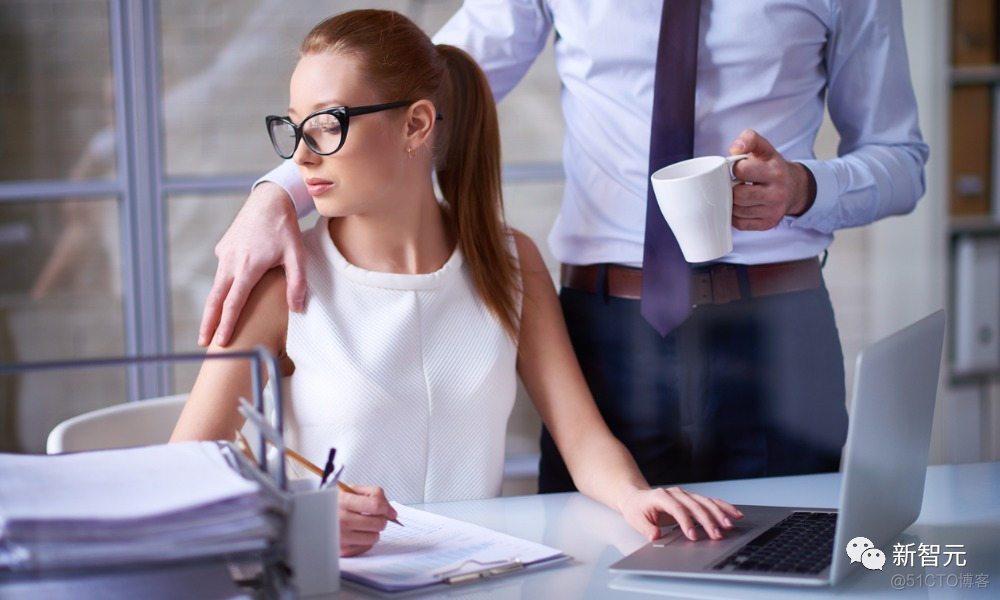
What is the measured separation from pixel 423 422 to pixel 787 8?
2.79ft

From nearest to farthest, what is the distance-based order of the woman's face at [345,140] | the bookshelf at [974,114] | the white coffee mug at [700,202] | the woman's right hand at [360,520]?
1. the woman's right hand at [360,520]
2. the white coffee mug at [700,202]
3. the woman's face at [345,140]
4. the bookshelf at [974,114]

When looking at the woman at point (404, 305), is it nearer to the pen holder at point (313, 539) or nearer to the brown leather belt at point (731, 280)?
the brown leather belt at point (731, 280)

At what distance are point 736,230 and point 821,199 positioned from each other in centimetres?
14

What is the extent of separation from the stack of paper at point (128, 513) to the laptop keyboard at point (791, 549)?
46 cm

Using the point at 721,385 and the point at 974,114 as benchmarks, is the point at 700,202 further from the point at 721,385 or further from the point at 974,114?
the point at 974,114

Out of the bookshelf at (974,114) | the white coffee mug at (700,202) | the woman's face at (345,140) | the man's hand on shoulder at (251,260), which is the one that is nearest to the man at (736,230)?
the white coffee mug at (700,202)

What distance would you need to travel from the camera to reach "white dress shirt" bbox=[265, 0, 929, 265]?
5.07 feet

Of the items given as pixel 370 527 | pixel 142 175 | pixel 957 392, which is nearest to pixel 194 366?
pixel 142 175

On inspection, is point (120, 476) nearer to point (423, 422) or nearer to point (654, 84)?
point (423, 422)

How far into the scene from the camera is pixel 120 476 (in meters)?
0.81

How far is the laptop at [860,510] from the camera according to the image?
886 millimetres

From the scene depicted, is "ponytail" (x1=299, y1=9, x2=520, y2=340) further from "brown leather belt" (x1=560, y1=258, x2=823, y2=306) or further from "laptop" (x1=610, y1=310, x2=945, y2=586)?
"laptop" (x1=610, y1=310, x2=945, y2=586)

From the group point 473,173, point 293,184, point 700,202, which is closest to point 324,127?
point 293,184

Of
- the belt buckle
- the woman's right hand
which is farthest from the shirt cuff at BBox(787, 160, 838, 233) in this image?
the woman's right hand
